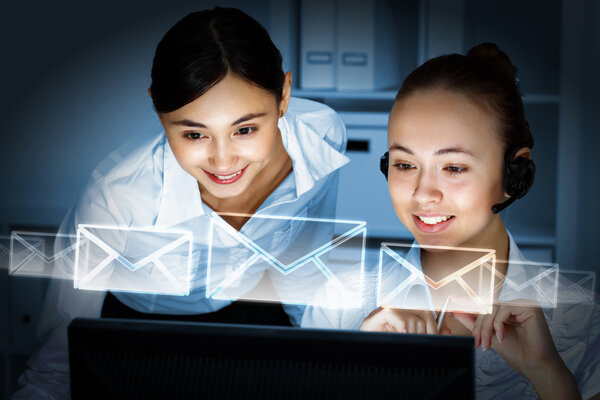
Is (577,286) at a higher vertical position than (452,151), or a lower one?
lower

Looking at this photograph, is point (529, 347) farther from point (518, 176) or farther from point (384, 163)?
point (384, 163)

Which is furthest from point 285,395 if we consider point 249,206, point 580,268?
point 580,268

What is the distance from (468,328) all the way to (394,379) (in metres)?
0.56

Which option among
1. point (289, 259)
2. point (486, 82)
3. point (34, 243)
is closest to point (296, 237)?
point (289, 259)

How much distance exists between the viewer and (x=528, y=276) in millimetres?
1177

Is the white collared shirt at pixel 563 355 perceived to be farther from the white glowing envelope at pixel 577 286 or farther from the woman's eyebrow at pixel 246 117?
the woman's eyebrow at pixel 246 117

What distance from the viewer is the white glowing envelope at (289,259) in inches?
50.0

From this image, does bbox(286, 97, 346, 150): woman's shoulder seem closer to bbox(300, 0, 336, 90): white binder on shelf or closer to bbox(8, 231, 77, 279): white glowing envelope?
bbox(300, 0, 336, 90): white binder on shelf

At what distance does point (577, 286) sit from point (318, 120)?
2.10 feet

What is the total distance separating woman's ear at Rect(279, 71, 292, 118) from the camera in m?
1.26

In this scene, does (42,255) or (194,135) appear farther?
(42,255)

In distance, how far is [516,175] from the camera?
1133 mm

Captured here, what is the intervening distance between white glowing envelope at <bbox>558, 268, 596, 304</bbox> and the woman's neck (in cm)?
62

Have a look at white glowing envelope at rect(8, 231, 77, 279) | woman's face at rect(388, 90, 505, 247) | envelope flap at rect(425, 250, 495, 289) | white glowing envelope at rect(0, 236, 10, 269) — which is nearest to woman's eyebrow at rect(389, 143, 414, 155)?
woman's face at rect(388, 90, 505, 247)
